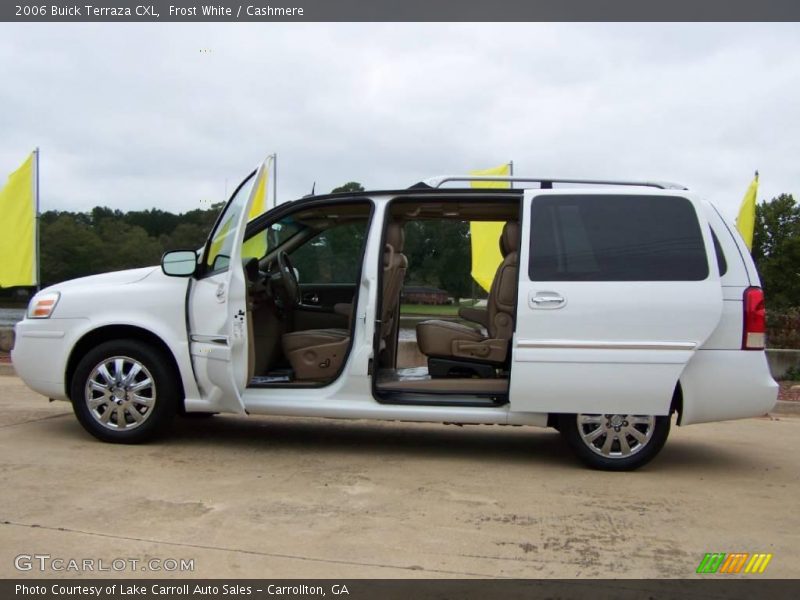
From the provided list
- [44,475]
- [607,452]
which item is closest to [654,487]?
[607,452]

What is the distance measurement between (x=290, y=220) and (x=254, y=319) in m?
0.82

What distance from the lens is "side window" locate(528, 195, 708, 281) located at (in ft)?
16.3

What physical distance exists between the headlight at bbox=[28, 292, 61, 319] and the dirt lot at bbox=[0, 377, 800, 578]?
36.2 inches

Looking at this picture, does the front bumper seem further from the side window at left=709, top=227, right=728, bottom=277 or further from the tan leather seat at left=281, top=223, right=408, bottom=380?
the side window at left=709, top=227, right=728, bottom=277

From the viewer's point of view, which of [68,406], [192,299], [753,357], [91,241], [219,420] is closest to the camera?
[753,357]

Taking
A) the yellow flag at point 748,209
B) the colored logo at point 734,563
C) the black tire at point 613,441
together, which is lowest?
the colored logo at point 734,563

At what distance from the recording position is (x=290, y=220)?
19.6ft

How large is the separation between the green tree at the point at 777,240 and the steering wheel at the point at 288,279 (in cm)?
4435

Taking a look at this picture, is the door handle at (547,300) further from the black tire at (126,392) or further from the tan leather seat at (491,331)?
the black tire at (126,392)

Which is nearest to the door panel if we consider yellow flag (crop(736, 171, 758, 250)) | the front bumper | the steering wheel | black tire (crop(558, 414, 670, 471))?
the steering wheel

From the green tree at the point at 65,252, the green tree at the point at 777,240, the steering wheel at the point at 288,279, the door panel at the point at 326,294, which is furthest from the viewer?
the green tree at the point at 777,240

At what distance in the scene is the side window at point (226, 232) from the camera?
5.21 meters

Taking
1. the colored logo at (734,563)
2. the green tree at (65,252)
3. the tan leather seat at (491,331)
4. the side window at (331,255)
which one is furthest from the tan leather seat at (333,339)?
the green tree at (65,252)

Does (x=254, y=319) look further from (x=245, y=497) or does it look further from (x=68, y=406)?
(x=68, y=406)
